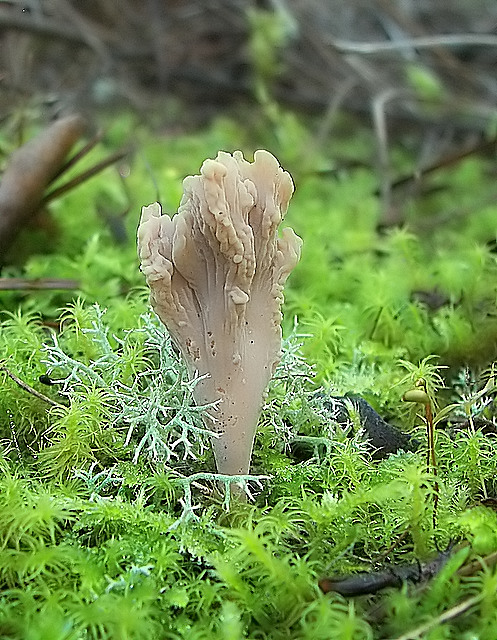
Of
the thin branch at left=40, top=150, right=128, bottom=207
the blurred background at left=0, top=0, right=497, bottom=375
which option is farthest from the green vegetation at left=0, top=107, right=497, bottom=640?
the thin branch at left=40, top=150, right=128, bottom=207

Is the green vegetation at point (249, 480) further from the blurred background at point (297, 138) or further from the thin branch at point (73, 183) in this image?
the thin branch at point (73, 183)

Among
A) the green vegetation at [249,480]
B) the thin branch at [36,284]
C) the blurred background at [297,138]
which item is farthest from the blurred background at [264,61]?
the green vegetation at [249,480]

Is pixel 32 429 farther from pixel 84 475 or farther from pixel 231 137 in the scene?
pixel 231 137

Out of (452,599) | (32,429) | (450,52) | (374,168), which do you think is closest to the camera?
(452,599)

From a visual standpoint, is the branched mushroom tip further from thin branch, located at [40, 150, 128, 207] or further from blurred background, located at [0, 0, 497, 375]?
thin branch, located at [40, 150, 128, 207]

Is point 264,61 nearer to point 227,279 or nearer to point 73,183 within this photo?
point 73,183

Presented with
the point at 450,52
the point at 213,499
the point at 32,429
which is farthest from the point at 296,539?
the point at 450,52
